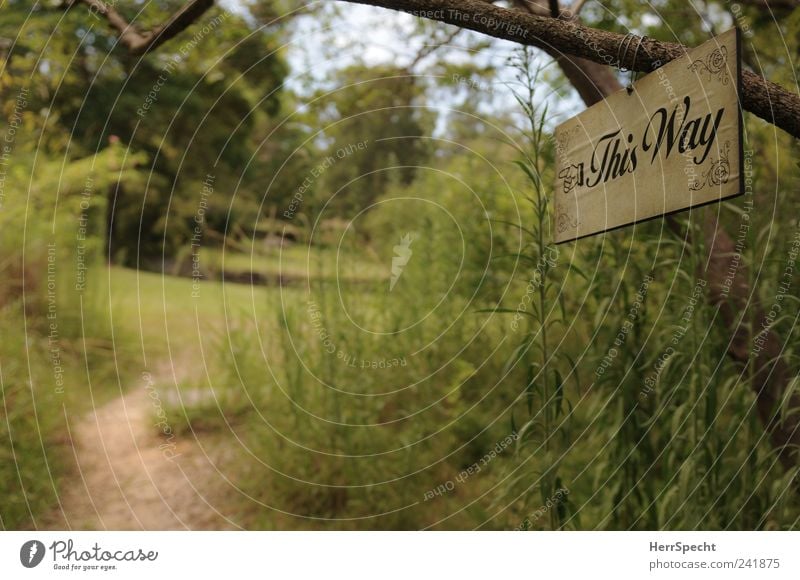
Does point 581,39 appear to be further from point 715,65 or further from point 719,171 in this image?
point 719,171

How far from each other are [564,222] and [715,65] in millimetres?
475

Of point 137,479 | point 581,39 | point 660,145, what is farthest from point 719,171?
point 137,479

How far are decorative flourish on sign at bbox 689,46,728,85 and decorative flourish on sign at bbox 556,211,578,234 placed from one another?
410mm

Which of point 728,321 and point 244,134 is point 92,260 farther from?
point 728,321

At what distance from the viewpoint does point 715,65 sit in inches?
46.8

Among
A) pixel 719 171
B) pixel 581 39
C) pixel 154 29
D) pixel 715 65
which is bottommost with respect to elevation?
pixel 719 171

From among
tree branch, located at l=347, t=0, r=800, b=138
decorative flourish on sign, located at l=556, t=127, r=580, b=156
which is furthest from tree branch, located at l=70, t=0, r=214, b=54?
decorative flourish on sign, located at l=556, t=127, r=580, b=156

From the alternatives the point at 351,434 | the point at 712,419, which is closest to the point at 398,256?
the point at 351,434

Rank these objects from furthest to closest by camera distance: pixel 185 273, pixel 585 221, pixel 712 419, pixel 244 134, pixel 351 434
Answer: pixel 185 273 → pixel 244 134 → pixel 351 434 → pixel 712 419 → pixel 585 221

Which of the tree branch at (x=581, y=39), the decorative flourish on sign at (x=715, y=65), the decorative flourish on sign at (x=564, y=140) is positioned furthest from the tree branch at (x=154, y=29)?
the decorative flourish on sign at (x=715, y=65)

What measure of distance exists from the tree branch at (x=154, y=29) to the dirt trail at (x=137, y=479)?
192cm

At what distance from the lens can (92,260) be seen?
4.29m

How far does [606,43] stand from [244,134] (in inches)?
245

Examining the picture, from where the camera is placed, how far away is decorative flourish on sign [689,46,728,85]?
3.85 ft
